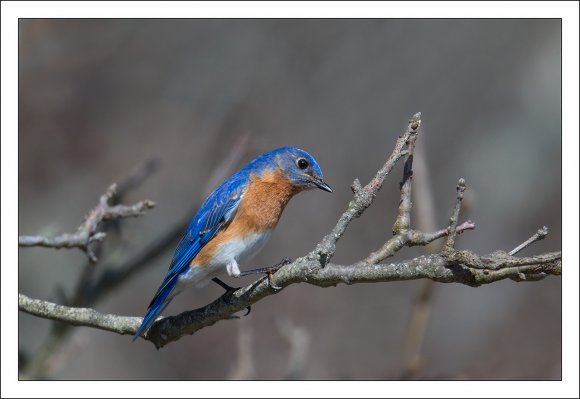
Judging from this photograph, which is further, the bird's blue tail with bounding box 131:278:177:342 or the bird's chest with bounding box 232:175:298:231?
the bird's chest with bounding box 232:175:298:231

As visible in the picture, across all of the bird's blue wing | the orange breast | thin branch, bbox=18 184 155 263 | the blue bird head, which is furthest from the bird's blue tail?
the blue bird head

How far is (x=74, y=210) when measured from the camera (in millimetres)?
6930

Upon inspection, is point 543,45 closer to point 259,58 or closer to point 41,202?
point 259,58

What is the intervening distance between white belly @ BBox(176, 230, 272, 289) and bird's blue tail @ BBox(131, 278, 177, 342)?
110 millimetres

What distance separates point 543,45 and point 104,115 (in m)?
5.07

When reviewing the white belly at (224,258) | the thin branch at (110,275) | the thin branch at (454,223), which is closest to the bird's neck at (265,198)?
the white belly at (224,258)

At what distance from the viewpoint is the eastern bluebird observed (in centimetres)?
441

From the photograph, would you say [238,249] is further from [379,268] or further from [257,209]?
[379,268]

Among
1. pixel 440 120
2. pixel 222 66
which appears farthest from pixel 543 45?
pixel 222 66

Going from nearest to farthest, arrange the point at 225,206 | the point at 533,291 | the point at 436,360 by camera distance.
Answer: the point at 225,206
the point at 436,360
the point at 533,291

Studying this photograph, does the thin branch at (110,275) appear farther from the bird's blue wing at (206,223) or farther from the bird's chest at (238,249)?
the bird's chest at (238,249)

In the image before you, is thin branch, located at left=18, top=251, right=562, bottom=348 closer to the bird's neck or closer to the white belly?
the white belly

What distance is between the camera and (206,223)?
15.0ft

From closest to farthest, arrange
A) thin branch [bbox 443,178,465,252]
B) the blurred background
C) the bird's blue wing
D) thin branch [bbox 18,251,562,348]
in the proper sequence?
thin branch [bbox 18,251,562,348] → thin branch [bbox 443,178,465,252] → the bird's blue wing → the blurred background
